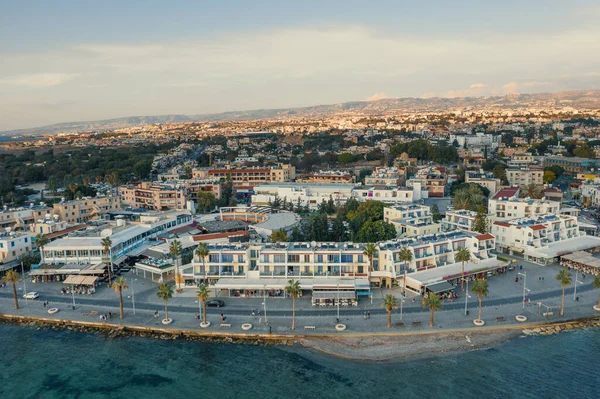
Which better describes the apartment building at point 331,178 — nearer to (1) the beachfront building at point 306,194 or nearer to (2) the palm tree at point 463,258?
(1) the beachfront building at point 306,194

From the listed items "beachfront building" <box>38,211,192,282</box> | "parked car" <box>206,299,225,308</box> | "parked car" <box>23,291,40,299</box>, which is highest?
"beachfront building" <box>38,211,192,282</box>

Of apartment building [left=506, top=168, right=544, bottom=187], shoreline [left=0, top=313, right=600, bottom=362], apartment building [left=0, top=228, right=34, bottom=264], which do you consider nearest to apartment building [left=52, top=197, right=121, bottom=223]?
apartment building [left=0, top=228, right=34, bottom=264]

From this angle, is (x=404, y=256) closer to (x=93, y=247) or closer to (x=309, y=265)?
(x=309, y=265)

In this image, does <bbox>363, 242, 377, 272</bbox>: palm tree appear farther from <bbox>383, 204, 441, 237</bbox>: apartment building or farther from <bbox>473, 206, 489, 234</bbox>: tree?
<bbox>473, 206, 489, 234</bbox>: tree

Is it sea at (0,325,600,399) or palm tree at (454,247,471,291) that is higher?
palm tree at (454,247,471,291)

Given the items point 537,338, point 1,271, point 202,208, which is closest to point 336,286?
point 537,338

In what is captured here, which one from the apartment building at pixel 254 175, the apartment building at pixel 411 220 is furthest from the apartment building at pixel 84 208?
the apartment building at pixel 411 220

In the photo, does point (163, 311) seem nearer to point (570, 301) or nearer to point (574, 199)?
point (570, 301)

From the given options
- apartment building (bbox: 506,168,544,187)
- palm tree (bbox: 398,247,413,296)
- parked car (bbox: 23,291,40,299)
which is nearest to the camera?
palm tree (bbox: 398,247,413,296)

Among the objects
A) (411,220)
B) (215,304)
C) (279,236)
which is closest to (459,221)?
(411,220)
